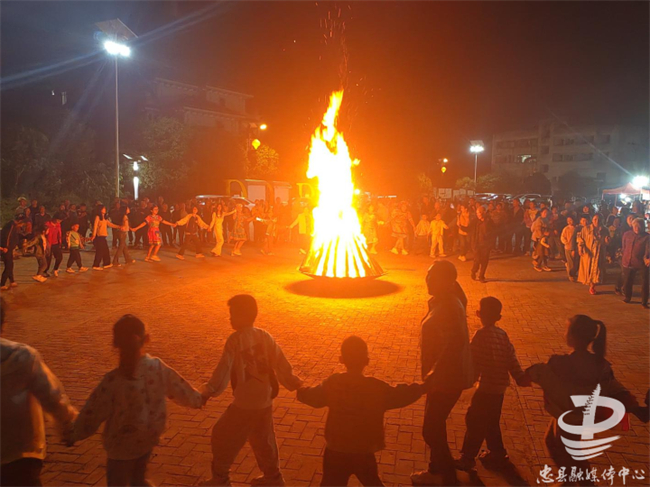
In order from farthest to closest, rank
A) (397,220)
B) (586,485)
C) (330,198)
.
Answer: (397,220) < (330,198) < (586,485)

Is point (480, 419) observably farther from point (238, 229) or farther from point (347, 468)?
point (238, 229)

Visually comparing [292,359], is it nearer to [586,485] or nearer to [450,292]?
[450,292]

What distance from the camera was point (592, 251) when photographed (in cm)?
1229

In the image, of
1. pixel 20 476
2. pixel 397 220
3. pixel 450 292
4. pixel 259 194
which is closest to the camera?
pixel 20 476

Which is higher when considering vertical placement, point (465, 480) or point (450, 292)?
point (450, 292)

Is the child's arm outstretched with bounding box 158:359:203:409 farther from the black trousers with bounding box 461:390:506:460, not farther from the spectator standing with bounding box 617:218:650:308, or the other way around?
the spectator standing with bounding box 617:218:650:308

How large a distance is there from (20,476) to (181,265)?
1307cm

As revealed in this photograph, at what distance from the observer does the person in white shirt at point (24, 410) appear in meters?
2.91

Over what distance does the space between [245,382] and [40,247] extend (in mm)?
10753

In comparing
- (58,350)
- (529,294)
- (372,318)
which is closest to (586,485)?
(372,318)

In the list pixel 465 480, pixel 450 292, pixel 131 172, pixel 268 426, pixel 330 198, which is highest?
pixel 131 172

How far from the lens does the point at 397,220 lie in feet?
61.0

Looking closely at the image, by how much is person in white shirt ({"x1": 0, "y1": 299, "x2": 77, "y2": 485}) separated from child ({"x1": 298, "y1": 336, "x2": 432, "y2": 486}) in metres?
1.59

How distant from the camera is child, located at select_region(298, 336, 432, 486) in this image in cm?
316
